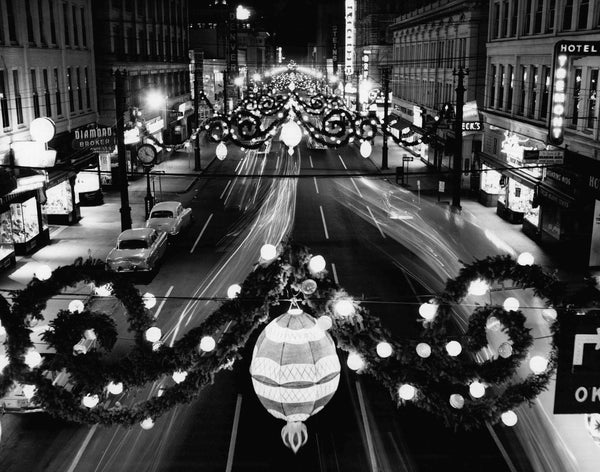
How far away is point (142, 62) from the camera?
185ft

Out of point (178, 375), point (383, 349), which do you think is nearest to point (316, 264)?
point (383, 349)

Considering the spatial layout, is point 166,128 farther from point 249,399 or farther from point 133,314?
point 133,314

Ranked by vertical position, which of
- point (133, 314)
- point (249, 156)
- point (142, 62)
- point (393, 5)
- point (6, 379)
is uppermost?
point (393, 5)

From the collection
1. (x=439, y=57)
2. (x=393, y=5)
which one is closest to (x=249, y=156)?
(x=439, y=57)

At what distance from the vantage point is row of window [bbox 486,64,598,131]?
88.4ft

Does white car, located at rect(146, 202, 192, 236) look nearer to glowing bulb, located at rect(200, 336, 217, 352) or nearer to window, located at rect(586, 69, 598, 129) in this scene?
window, located at rect(586, 69, 598, 129)

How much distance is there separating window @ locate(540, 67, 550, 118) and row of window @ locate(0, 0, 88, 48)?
23.8 meters

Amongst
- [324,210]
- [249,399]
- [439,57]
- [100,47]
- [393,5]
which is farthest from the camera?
[393,5]

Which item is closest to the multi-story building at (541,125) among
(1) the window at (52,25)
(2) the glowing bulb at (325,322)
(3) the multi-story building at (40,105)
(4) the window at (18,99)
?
(2) the glowing bulb at (325,322)

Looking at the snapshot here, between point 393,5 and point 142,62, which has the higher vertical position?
point 393,5

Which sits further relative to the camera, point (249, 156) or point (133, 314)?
point (249, 156)

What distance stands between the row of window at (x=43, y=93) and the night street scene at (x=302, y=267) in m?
0.16

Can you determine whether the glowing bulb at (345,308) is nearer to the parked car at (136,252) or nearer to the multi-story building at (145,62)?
the parked car at (136,252)

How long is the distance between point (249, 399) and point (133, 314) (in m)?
6.89
